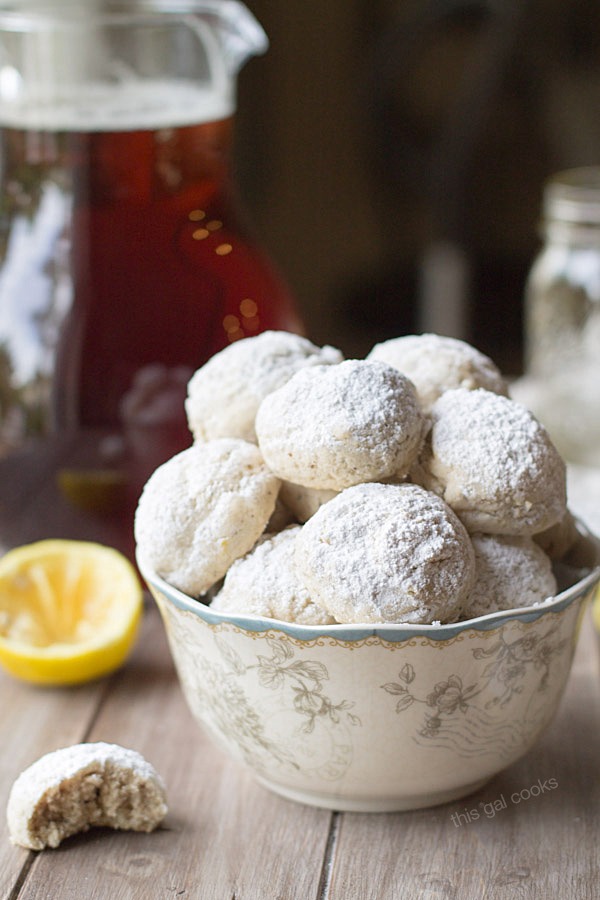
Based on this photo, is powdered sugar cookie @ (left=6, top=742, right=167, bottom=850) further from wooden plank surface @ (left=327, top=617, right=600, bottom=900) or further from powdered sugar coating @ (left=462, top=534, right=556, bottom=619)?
powdered sugar coating @ (left=462, top=534, right=556, bottom=619)

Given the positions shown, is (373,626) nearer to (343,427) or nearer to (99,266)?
(343,427)

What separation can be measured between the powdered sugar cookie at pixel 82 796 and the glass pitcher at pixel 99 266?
367 mm

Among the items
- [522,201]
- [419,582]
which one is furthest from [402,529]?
[522,201]

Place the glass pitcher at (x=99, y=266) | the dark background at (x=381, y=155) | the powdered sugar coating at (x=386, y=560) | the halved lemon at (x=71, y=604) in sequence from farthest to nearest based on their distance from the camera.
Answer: the dark background at (x=381, y=155) → the glass pitcher at (x=99, y=266) → the halved lemon at (x=71, y=604) → the powdered sugar coating at (x=386, y=560)

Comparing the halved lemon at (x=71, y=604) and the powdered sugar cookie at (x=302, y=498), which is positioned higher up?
the powdered sugar cookie at (x=302, y=498)

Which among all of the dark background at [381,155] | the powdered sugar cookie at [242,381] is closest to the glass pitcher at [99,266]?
the powdered sugar cookie at [242,381]

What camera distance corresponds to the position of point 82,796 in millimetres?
681

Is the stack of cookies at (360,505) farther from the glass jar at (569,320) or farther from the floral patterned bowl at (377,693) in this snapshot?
the glass jar at (569,320)

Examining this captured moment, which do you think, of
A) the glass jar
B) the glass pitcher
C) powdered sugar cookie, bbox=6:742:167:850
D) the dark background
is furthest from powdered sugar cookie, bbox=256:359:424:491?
the dark background

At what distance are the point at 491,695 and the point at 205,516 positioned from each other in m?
0.21

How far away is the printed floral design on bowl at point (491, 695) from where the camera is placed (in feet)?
2.15

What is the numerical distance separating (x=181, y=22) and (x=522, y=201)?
6.89 feet

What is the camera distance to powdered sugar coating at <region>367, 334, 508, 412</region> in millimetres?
733

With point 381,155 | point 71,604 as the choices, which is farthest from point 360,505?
point 381,155
